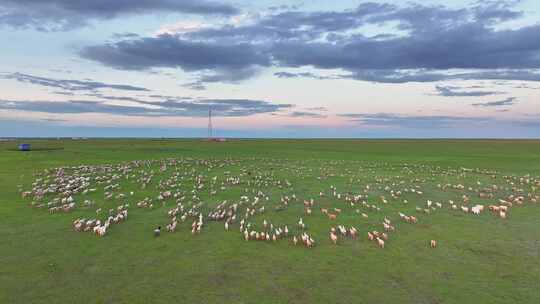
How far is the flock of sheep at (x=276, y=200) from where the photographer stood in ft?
49.5

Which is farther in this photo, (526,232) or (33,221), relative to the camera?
(33,221)

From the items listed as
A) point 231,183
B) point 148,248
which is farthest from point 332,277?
point 231,183

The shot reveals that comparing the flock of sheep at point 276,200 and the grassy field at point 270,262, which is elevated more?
the flock of sheep at point 276,200

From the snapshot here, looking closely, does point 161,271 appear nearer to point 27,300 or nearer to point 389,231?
point 27,300

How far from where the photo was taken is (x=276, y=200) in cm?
2144

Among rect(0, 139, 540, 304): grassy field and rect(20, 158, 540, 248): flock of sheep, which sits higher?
rect(20, 158, 540, 248): flock of sheep

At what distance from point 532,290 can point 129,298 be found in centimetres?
1116

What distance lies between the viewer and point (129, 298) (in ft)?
29.8

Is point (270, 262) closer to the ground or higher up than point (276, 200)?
closer to the ground

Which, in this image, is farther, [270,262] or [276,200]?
[276,200]

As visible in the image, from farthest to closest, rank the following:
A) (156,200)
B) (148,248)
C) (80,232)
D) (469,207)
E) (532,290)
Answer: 1. (156,200)
2. (469,207)
3. (80,232)
4. (148,248)
5. (532,290)

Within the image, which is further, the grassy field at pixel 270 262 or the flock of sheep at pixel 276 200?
the flock of sheep at pixel 276 200

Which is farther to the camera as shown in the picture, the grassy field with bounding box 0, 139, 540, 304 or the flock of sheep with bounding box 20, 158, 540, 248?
the flock of sheep with bounding box 20, 158, 540, 248

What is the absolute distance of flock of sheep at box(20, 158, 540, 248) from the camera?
15.1 m
